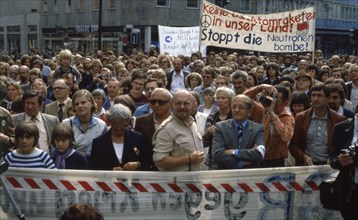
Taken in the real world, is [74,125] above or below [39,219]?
above

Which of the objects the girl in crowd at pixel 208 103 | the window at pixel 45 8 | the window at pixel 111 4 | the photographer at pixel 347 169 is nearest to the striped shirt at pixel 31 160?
the photographer at pixel 347 169

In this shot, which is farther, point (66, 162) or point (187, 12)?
point (187, 12)

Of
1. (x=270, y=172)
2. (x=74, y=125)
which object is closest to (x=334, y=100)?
(x=270, y=172)

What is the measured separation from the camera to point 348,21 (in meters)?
71.4

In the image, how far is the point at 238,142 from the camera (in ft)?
18.9

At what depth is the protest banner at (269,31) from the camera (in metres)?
14.7

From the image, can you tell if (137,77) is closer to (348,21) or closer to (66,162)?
(66,162)

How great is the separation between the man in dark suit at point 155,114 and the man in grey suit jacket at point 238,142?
684 millimetres

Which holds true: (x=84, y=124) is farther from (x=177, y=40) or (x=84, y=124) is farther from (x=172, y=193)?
(x=177, y=40)

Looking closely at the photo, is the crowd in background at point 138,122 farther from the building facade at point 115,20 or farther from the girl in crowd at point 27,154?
the building facade at point 115,20

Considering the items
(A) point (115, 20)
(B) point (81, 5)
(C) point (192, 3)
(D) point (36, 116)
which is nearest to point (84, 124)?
(D) point (36, 116)

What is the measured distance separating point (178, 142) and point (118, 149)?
63 centimetres

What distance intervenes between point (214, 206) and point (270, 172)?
65 centimetres

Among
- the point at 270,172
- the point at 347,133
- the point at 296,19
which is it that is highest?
the point at 296,19
